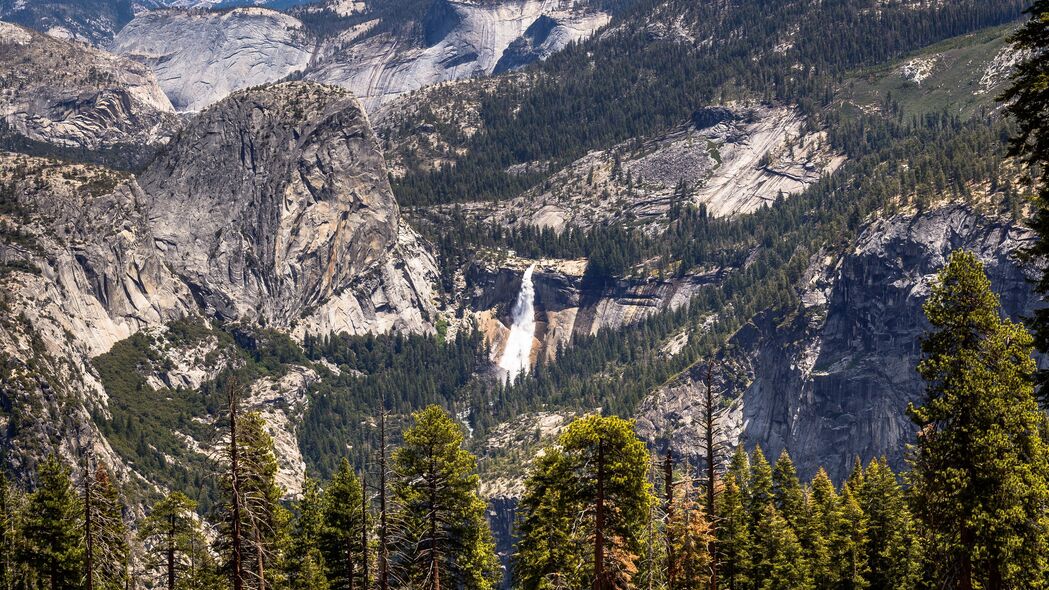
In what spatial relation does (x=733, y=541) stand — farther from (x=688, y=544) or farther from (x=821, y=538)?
(x=688, y=544)

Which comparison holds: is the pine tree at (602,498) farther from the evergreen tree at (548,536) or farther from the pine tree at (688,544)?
the pine tree at (688,544)

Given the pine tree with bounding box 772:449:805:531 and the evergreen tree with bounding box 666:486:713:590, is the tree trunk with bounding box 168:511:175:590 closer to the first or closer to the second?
the evergreen tree with bounding box 666:486:713:590

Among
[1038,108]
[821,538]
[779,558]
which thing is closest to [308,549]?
[779,558]

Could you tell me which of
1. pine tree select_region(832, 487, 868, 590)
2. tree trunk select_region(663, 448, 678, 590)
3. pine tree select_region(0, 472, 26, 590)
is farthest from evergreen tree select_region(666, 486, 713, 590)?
pine tree select_region(0, 472, 26, 590)

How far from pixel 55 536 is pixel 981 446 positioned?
5267cm

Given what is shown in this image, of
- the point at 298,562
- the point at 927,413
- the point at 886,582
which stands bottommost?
the point at 886,582

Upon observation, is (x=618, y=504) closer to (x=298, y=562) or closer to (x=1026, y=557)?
(x=1026, y=557)

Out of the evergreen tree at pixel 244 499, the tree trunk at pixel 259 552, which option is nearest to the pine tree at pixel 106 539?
the tree trunk at pixel 259 552

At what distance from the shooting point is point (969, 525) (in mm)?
48094

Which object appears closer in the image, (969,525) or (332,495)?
(969,525)

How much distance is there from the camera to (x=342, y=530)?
8219 centimetres

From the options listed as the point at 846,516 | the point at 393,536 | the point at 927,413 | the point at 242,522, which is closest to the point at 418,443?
the point at 393,536

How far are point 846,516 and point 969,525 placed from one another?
1707 inches

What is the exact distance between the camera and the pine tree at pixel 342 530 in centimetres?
8194
